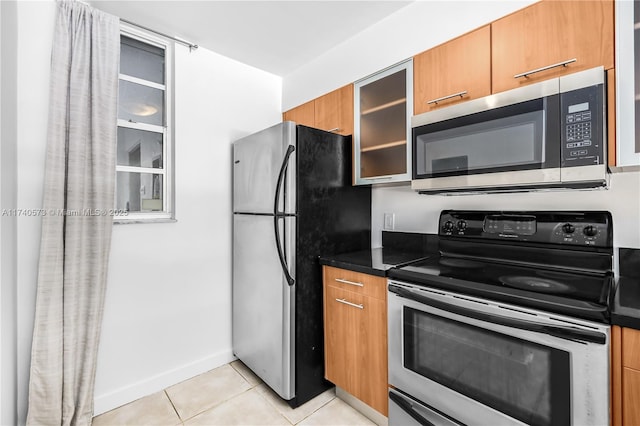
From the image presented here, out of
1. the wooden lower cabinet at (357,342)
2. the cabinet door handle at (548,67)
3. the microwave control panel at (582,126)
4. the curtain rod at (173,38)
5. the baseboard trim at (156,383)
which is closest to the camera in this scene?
the microwave control panel at (582,126)

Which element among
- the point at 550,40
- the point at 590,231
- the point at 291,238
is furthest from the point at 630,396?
the point at 291,238

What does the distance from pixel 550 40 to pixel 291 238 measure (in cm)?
160

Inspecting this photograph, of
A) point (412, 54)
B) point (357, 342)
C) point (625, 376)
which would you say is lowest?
point (357, 342)

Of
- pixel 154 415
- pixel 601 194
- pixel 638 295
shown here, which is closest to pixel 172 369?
pixel 154 415

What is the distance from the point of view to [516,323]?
1.09 metres

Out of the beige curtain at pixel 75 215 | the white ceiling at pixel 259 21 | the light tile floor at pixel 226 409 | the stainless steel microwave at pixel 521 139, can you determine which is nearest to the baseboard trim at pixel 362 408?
the light tile floor at pixel 226 409

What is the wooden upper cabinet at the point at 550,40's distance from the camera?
3.86ft

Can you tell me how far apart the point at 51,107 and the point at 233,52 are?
4.40 ft

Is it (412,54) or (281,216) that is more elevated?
(412,54)

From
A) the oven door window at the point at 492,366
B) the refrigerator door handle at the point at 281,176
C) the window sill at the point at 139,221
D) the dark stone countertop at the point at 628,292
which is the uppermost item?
the refrigerator door handle at the point at 281,176

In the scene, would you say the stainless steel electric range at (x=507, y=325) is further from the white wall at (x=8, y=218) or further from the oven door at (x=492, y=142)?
the white wall at (x=8, y=218)

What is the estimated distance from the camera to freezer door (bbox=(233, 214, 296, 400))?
184cm

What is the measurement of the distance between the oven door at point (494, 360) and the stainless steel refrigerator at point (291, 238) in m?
0.59

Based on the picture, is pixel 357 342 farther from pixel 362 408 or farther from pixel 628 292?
pixel 628 292
